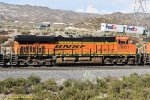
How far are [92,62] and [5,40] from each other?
22595mm

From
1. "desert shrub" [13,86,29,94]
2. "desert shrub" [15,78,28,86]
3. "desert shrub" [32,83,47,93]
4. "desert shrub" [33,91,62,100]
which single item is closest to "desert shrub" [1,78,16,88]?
"desert shrub" [15,78,28,86]

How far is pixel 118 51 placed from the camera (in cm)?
3562

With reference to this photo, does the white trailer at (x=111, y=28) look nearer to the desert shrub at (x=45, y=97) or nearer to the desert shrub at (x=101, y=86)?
the desert shrub at (x=101, y=86)

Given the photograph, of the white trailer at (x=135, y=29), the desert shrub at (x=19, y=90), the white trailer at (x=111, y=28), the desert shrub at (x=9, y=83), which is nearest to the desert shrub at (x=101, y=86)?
the desert shrub at (x=19, y=90)

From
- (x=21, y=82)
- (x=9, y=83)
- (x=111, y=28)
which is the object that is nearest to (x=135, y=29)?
(x=111, y=28)

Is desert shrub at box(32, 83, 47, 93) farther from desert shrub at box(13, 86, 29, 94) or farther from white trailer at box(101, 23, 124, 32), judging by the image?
white trailer at box(101, 23, 124, 32)

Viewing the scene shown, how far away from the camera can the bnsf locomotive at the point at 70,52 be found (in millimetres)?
33719

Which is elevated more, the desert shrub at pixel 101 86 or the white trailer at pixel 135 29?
the white trailer at pixel 135 29

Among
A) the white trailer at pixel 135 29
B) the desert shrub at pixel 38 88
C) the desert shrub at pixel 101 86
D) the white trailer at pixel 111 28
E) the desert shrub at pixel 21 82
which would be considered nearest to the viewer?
the desert shrub at pixel 38 88

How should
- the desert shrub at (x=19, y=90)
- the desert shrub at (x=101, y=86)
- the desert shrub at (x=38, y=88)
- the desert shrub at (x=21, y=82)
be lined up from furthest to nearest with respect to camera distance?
A: the desert shrub at (x=21, y=82), the desert shrub at (x=101, y=86), the desert shrub at (x=38, y=88), the desert shrub at (x=19, y=90)

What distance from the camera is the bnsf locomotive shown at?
33719 millimetres

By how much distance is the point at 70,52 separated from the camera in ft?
115

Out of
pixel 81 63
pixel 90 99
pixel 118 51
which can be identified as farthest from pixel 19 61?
pixel 90 99

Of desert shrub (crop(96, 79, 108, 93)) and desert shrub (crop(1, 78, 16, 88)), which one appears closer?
desert shrub (crop(96, 79, 108, 93))
